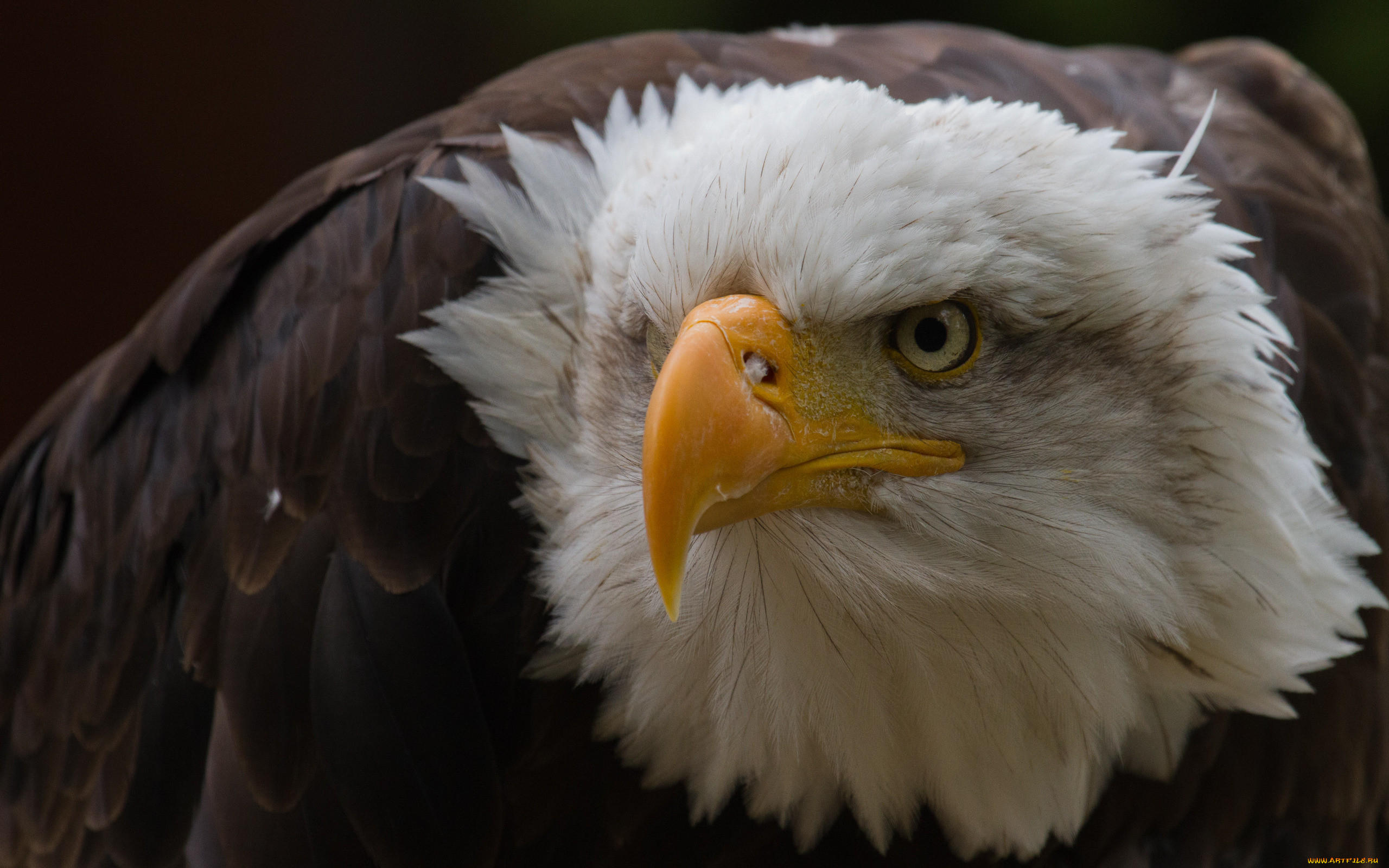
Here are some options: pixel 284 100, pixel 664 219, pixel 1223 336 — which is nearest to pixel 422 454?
pixel 664 219

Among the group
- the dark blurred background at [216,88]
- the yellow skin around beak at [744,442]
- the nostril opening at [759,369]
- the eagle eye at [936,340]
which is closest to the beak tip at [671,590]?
the yellow skin around beak at [744,442]

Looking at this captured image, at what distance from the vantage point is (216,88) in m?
4.64

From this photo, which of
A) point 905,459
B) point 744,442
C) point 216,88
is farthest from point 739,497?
point 216,88

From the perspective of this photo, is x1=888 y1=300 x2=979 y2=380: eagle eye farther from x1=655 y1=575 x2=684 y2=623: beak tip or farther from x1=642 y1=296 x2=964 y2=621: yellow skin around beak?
x1=655 y1=575 x2=684 y2=623: beak tip

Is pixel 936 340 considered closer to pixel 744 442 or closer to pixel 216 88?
pixel 744 442

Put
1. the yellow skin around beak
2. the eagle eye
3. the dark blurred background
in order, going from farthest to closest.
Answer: the dark blurred background → the eagle eye → the yellow skin around beak

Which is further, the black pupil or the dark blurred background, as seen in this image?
the dark blurred background

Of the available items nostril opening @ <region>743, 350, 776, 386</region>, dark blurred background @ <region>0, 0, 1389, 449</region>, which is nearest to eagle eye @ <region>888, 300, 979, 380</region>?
nostril opening @ <region>743, 350, 776, 386</region>

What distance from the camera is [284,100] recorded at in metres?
4.87

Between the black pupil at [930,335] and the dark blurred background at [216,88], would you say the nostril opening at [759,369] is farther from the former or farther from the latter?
the dark blurred background at [216,88]

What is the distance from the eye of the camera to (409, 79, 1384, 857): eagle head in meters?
1.47

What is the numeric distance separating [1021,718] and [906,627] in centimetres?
23

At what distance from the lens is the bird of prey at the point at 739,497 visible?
1.51 m

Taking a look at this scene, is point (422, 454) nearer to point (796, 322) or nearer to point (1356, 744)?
point (796, 322)
